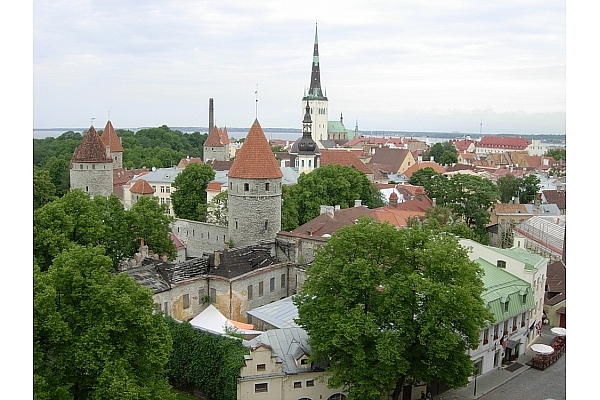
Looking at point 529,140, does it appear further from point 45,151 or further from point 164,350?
point 164,350

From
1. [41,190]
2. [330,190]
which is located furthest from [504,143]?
[41,190]

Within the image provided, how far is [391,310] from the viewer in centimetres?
1434

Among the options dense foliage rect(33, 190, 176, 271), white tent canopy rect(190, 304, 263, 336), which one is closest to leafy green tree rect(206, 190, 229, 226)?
dense foliage rect(33, 190, 176, 271)

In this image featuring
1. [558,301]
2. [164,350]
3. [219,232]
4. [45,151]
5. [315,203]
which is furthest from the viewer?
[45,151]

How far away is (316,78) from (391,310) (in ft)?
250

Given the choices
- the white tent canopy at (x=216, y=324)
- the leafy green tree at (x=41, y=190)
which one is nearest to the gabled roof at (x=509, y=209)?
the white tent canopy at (x=216, y=324)

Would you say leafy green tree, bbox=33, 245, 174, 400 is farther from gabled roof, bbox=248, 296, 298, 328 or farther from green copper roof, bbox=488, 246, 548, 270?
green copper roof, bbox=488, 246, 548, 270

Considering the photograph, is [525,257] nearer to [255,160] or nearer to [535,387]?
[535,387]

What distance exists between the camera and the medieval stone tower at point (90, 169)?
3334 cm

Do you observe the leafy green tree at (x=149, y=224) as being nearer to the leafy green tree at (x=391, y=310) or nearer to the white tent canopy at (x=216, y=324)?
the white tent canopy at (x=216, y=324)

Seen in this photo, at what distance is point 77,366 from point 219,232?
16515 millimetres

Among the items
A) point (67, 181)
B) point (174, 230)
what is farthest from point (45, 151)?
point (174, 230)

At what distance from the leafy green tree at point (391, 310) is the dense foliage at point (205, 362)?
205 cm

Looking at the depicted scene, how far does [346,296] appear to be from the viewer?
14.8 m
